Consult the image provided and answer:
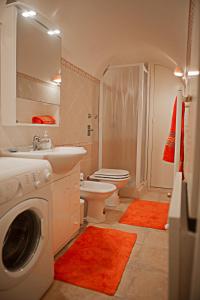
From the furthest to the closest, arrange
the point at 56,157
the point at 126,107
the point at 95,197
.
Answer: the point at 126,107 → the point at 95,197 → the point at 56,157

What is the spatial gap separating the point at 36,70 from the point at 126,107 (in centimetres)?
179

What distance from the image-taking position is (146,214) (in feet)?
8.75

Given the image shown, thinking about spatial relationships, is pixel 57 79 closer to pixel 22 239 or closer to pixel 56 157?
pixel 56 157

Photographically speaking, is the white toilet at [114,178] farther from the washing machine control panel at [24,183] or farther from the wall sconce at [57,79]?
the washing machine control panel at [24,183]

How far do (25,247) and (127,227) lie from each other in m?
1.33

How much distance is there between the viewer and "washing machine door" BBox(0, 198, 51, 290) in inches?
42.8

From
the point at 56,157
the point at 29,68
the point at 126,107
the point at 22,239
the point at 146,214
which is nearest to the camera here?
the point at 22,239

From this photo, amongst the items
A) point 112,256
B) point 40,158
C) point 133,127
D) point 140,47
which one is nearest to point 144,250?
point 112,256

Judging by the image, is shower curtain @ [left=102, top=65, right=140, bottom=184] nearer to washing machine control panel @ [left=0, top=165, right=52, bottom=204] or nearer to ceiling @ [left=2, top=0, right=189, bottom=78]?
ceiling @ [left=2, top=0, right=189, bottom=78]

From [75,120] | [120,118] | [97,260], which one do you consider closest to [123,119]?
[120,118]

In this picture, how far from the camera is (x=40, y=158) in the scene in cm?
142

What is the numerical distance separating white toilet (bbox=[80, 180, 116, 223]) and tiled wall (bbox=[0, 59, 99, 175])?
51cm

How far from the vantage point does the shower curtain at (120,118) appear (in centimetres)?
330

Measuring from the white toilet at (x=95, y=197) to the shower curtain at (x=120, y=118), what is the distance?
1.07 m
